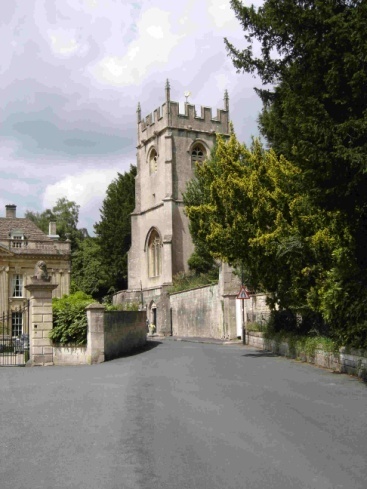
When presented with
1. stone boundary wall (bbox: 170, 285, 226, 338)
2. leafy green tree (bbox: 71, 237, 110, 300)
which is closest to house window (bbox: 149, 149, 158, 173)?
leafy green tree (bbox: 71, 237, 110, 300)

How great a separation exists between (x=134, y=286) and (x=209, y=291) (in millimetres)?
19913

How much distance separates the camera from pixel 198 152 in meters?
59.5

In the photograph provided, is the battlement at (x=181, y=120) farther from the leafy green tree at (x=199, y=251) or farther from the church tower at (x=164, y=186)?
the leafy green tree at (x=199, y=251)

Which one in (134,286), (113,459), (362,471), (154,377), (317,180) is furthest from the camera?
(134,286)

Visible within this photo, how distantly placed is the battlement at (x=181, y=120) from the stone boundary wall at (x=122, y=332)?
33.9 meters

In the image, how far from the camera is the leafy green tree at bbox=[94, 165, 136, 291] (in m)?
64.6

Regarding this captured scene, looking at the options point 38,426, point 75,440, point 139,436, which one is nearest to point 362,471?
point 139,436

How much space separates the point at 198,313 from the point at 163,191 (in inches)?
656

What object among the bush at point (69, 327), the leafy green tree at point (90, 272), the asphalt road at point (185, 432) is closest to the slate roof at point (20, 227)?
the leafy green tree at point (90, 272)

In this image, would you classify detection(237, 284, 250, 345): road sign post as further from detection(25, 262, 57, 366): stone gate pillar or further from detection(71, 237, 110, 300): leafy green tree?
detection(71, 237, 110, 300): leafy green tree

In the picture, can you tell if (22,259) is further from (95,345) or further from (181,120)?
(95,345)

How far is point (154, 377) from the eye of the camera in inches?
576

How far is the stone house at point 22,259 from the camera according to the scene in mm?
49344

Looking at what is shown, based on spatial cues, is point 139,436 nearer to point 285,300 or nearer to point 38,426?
point 38,426
